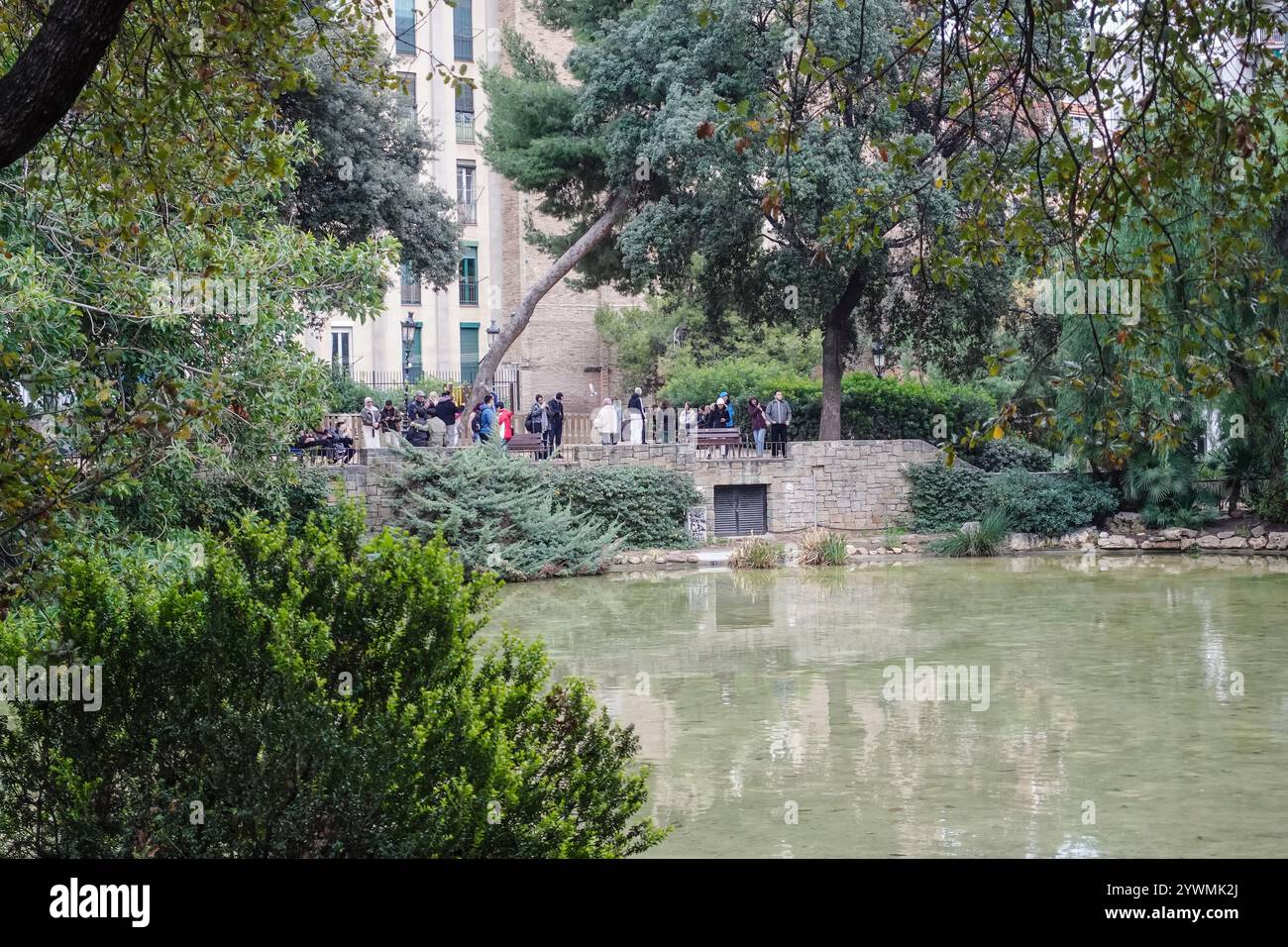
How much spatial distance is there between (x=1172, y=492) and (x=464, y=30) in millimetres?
31992

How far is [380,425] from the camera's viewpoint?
3027 centimetres

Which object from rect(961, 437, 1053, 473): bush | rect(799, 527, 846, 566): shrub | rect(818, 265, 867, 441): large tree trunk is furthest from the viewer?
rect(961, 437, 1053, 473): bush

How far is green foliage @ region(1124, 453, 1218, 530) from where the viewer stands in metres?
28.6

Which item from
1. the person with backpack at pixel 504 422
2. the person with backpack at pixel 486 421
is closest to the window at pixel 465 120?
the person with backpack at pixel 504 422

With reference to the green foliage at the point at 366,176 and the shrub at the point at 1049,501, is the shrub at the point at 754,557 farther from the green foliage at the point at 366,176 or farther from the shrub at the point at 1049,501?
the green foliage at the point at 366,176

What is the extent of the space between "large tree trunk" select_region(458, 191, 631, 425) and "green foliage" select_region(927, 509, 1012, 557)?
10.4m

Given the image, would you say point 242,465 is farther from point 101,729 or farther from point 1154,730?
point 101,729

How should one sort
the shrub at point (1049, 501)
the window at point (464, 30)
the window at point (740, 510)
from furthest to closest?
the window at point (464, 30) → the window at point (740, 510) → the shrub at point (1049, 501)

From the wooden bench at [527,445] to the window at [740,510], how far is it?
12.9 ft

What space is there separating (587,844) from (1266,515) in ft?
83.2

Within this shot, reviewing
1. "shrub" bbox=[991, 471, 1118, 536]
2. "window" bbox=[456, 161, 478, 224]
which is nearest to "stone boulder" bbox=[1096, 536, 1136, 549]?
"shrub" bbox=[991, 471, 1118, 536]

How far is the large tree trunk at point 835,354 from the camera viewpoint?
31.7 meters

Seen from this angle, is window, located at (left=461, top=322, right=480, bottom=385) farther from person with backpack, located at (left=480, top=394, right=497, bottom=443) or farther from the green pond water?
the green pond water

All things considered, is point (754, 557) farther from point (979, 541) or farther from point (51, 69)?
point (51, 69)
